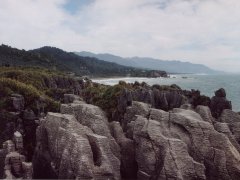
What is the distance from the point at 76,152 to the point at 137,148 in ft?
13.3

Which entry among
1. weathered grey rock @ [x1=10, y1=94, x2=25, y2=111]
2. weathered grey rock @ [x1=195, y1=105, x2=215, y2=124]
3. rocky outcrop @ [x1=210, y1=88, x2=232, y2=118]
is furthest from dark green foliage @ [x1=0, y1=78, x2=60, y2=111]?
weathered grey rock @ [x1=195, y1=105, x2=215, y2=124]

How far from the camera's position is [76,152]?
19.9m

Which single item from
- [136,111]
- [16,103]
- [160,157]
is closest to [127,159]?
[160,157]

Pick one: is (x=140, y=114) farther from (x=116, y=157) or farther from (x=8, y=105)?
(x=8, y=105)

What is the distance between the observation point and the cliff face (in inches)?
792

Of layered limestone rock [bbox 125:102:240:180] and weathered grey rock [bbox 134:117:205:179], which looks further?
layered limestone rock [bbox 125:102:240:180]

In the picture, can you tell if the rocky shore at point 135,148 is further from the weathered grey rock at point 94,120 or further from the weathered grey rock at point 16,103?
the weathered grey rock at point 16,103

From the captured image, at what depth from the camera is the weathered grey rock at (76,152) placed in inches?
776

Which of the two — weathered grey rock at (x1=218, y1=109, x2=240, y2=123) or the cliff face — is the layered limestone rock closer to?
the cliff face

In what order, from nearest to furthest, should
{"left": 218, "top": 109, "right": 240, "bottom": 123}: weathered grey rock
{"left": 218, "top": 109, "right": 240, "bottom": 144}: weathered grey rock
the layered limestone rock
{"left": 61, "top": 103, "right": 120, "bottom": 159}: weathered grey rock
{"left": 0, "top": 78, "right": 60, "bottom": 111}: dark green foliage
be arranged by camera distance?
the layered limestone rock < {"left": 61, "top": 103, "right": 120, "bottom": 159}: weathered grey rock < {"left": 218, "top": 109, "right": 240, "bottom": 144}: weathered grey rock < {"left": 218, "top": 109, "right": 240, "bottom": 123}: weathered grey rock < {"left": 0, "top": 78, "right": 60, "bottom": 111}: dark green foliage

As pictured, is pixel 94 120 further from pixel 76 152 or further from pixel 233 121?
pixel 233 121

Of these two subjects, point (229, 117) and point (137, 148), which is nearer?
point (137, 148)

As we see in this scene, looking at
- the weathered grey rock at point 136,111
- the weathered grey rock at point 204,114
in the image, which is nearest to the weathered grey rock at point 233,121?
the weathered grey rock at point 204,114

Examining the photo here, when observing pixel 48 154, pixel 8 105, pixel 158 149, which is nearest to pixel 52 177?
pixel 48 154
